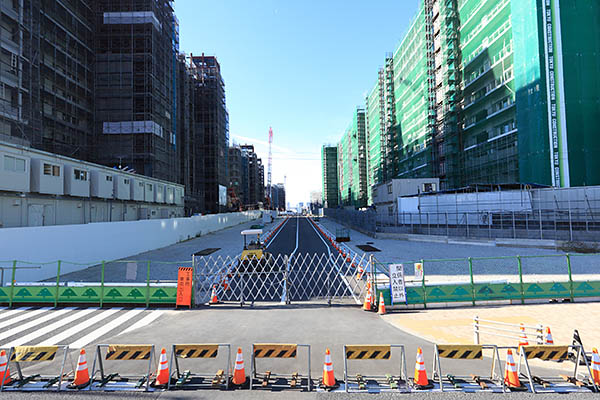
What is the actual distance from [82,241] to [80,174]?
1089cm

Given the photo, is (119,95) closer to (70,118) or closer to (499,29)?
(70,118)

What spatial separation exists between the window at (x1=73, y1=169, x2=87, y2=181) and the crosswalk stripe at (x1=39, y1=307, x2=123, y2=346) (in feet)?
63.9

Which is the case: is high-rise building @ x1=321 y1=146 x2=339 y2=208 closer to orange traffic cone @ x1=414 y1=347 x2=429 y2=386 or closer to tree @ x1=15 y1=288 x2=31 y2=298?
tree @ x1=15 y1=288 x2=31 y2=298

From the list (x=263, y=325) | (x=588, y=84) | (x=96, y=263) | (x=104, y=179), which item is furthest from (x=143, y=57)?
(x=588, y=84)

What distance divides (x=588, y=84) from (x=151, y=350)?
49.5 metres

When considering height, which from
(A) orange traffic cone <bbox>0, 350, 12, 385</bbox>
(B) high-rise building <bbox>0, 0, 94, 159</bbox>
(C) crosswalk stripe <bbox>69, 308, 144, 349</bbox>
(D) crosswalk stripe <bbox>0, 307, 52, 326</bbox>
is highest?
(B) high-rise building <bbox>0, 0, 94, 159</bbox>

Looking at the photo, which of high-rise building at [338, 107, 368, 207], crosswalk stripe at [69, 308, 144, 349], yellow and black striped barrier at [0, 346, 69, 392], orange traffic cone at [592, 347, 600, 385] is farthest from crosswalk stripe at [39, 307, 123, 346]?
high-rise building at [338, 107, 368, 207]

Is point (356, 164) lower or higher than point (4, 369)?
higher

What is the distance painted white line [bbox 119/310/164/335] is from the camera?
366 inches

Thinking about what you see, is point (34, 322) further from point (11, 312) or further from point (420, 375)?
point (420, 375)

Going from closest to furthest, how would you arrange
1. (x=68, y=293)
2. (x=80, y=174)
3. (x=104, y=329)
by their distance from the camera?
(x=104, y=329)
(x=68, y=293)
(x=80, y=174)

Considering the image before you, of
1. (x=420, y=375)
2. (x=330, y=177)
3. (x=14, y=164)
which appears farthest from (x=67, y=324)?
(x=330, y=177)

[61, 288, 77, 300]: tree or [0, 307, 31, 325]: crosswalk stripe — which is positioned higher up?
[61, 288, 77, 300]: tree

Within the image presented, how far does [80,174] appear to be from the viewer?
26.1 m
